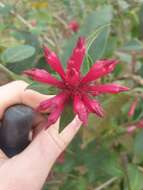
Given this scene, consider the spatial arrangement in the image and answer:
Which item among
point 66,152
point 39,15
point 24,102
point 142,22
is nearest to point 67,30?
point 39,15

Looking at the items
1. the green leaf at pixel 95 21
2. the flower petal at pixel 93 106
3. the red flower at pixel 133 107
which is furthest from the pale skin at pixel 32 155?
the red flower at pixel 133 107

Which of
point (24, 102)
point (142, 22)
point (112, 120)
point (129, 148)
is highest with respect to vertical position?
point (24, 102)

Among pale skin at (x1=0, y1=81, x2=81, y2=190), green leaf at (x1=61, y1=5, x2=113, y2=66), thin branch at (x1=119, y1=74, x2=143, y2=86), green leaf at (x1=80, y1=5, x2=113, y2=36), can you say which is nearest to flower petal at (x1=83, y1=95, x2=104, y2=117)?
pale skin at (x1=0, y1=81, x2=81, y2=190)

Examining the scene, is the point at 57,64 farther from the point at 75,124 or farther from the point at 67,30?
the point at 67,30

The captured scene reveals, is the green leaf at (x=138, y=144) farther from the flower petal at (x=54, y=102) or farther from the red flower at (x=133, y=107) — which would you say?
the flower petal at (x=54, y=102)

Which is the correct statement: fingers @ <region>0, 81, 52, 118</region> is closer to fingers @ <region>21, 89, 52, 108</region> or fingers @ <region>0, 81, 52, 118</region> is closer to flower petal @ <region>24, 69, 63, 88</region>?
fingers @ <region>21, 89, 52, 108</region>
